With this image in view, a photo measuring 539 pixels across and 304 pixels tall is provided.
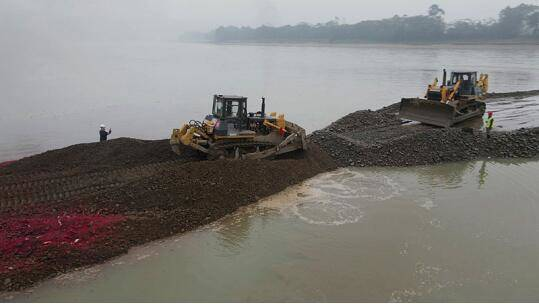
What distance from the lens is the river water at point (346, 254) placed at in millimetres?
7340

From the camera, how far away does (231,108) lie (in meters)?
13.0

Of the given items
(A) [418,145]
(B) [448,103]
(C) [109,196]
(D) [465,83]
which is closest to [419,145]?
(A) [418,145]

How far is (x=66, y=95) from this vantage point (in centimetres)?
2858

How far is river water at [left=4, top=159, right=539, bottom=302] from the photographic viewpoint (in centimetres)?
734

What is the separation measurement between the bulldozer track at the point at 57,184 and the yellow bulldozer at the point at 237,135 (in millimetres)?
1246

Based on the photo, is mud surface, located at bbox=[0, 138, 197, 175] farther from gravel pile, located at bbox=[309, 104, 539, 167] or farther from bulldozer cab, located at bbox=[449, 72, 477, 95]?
bulldozer cab, located at bbox=[449, 72, 477, 95]

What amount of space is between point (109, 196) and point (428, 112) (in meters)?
12.9

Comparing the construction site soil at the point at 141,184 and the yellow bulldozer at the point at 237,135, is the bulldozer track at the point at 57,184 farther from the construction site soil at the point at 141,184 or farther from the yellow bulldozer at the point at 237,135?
the yellow bulldozer at the point at 237,135

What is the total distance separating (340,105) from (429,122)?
33.9ft

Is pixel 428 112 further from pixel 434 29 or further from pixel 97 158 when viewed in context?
pixel 434 29

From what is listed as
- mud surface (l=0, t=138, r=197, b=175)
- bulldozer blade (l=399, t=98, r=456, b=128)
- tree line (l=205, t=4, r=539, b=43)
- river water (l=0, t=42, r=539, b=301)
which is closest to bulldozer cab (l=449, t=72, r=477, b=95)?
river water (l=0, t=42, r=539, b=301)

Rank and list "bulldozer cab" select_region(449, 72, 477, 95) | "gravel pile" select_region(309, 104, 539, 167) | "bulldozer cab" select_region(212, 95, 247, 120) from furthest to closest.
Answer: "bulldozer cab" select_region(449, 72, 477, 95) → "gravel pile" select_region(309, 104, 539, 167) → "bulldozer cab" select_region(212, 95, 247, 120)

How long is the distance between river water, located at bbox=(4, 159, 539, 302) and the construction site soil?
1.32 ft

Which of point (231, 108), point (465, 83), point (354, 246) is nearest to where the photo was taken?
point (354, 246)
